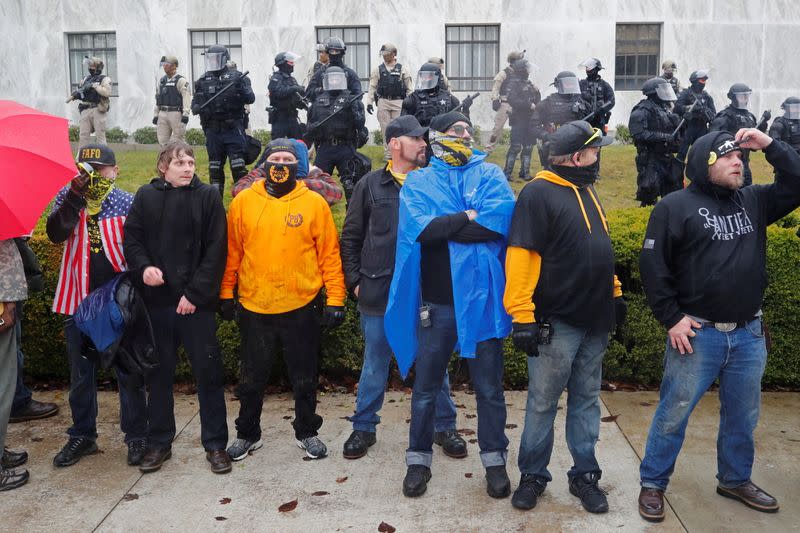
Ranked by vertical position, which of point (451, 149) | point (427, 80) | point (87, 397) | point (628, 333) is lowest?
point (87, 397)

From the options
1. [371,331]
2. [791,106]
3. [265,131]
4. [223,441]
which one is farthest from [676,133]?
[265,131]

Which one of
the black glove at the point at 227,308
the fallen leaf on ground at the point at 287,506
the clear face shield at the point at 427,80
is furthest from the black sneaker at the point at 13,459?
the clear face shield at the point at 427,80

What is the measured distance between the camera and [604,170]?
54.6 ft

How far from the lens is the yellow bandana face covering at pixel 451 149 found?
475 cm

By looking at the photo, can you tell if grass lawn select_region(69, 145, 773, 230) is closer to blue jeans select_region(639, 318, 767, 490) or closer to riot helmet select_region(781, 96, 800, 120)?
riot helmet select_region(781, 96, 800, 120)

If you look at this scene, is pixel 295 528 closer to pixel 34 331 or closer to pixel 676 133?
pixel 34 331

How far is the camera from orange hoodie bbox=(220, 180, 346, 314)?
5145 mm

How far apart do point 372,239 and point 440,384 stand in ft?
3.29

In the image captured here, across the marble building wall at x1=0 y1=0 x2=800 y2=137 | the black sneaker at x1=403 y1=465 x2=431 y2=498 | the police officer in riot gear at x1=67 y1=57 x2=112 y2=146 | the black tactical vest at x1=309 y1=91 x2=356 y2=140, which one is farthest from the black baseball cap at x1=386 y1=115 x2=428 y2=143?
the marble building wall at x1=0 y1=0 x2=800 y2=137

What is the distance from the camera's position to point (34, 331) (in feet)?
21.7

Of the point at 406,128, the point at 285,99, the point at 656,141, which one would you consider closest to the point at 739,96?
the point at 656,141

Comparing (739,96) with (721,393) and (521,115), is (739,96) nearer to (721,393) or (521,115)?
(521,115)

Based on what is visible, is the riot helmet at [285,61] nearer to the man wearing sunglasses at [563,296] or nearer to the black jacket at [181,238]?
the black jacket at [181,238]

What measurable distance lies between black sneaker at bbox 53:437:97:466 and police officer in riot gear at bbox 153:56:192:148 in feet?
33.6
